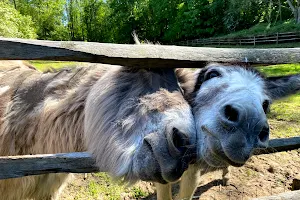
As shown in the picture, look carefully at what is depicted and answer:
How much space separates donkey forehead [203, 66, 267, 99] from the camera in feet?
5.69

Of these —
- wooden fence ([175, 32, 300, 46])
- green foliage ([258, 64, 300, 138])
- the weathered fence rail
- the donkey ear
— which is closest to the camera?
the weathered fence rail

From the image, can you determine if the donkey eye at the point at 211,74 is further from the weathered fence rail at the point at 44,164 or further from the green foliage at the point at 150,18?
the green foliage at the point at 150,18

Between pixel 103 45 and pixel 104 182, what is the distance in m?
2.94

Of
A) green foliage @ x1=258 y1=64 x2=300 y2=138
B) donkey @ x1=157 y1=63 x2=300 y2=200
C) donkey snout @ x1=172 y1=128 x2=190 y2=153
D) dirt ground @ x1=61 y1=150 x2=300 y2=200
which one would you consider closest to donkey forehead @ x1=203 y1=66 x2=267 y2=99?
donkey @ x1=157 y1=63 x2=300 y2=200

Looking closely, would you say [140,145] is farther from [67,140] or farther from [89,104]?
[67,140]

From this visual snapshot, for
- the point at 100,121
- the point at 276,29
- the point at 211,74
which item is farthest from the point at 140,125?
the point at 276,29

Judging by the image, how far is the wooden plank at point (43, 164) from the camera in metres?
1.82

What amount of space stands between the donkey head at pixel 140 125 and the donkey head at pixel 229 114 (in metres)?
0.10

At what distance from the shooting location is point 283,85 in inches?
87.6

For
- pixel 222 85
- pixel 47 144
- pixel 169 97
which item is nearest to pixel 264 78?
pixel 222 85

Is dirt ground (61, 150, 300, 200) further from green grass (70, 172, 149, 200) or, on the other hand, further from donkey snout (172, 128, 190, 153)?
donkey snout (172, 128, 190, 153)

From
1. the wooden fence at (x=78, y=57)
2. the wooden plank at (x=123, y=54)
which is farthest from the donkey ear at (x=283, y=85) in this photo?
the wooden fence at (x=78, y=57)

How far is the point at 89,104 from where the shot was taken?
2049mm

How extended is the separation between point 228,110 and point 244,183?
10.5 ft
